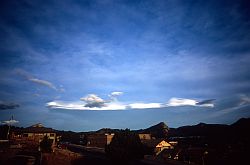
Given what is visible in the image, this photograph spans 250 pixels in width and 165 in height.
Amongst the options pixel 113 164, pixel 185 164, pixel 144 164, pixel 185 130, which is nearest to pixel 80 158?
pixel 113 164

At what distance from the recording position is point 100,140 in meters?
81.4

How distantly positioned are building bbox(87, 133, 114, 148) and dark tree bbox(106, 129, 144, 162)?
1363 inches

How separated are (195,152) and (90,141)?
47.8 m

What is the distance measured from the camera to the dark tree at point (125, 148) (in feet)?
134

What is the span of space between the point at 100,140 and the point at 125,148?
42421mm

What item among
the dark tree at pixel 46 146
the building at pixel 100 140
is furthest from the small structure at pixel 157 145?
the dark tree at pixel 46 146

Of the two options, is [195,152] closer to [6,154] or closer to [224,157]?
[224,157]

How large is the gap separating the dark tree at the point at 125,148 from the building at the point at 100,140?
34609mm

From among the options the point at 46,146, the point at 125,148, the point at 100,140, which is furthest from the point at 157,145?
the point at 46,146

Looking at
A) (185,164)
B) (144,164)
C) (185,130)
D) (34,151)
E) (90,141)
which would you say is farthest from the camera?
(185,130)

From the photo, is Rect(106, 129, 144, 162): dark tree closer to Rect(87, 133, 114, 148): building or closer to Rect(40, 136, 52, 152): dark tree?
Rect(40, 136, 52, 152): dark tree

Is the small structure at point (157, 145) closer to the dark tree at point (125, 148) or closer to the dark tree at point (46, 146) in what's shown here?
the dark tree at point (125, 148)

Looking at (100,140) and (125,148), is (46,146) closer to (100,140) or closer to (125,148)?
(125,148)

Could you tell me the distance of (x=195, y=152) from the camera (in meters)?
52.9
